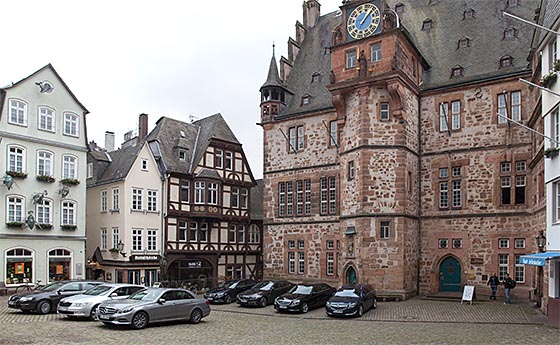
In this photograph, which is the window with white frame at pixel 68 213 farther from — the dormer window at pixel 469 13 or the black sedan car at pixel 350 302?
the dormer window at pixel 469 13

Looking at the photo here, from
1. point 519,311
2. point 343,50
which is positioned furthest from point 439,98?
point 519,311

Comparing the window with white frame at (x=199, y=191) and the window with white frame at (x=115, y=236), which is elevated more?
the window with white frame at (x=199, y=191)

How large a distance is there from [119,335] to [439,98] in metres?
23.1

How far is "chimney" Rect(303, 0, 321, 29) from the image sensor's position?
4359cm

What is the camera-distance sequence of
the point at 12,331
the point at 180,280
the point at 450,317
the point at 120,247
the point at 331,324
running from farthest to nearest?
the point at 180,280 < the point at 120,247 < the point at 450,317 < the point at 331,324 < the point at 12,331

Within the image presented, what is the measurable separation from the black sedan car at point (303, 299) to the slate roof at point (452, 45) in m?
13.7

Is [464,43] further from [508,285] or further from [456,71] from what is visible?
[508,285]

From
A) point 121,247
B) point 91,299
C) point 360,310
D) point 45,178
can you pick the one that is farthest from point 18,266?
point 360,310

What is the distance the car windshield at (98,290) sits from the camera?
21391mm

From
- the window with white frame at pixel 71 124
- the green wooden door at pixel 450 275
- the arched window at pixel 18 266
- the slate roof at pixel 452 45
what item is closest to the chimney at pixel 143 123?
the window with white frame at pixel 71 124

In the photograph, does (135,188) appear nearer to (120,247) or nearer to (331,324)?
(120,247)

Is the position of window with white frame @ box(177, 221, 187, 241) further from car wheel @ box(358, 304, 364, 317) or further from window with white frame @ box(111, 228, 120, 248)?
car wheel @ box(358, 304, 364, 317)

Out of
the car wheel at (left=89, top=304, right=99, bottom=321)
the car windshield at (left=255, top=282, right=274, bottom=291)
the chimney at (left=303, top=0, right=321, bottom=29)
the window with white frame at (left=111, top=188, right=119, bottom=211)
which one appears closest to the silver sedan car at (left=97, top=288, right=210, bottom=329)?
the car wheel at (left=89, top=304, right=99, bottom=321)

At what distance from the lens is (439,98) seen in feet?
108
